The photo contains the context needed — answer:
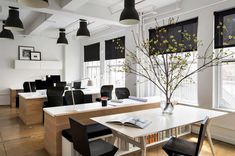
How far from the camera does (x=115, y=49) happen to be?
668 centimetres

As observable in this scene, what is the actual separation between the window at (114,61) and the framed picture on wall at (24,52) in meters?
3.40

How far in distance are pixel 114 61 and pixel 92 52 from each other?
162 centimetres

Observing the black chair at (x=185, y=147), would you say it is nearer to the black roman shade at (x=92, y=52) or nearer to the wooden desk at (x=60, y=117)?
the wooden desk at (x=60, y=117)

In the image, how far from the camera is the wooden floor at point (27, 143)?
324 centimetres

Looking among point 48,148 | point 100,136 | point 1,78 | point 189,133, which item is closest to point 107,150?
point 100,136

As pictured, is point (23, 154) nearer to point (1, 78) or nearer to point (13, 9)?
point (13, 9)

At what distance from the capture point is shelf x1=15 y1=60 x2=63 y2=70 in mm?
7547

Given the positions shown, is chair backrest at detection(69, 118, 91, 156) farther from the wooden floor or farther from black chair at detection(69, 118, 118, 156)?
the wooden floor

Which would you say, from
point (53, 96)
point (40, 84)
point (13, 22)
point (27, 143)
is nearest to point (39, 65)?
point (40, 84)

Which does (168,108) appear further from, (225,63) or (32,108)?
(32,108)

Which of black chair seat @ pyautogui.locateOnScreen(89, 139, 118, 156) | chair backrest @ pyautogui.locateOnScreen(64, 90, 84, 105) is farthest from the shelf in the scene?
black chair seat @ pyautogui.locateOnScreen(89, 139, 118, 156)

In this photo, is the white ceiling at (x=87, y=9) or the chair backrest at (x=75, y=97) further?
the chair backrest at (x=75, y=97)

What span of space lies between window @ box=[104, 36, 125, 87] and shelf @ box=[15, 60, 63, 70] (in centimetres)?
248

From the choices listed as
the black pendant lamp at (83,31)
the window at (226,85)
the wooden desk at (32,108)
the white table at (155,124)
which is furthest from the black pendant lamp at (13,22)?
the window at (226,85)
